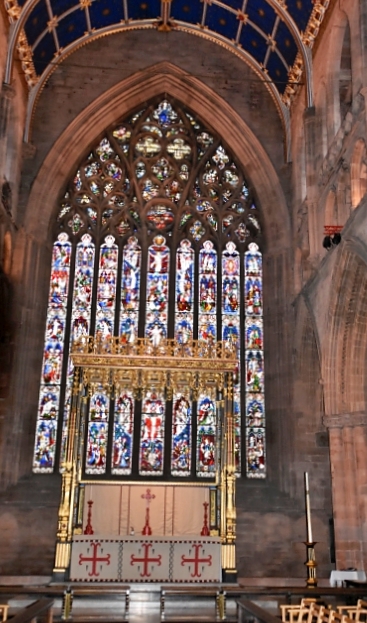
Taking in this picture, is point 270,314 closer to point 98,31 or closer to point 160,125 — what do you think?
point 160,125

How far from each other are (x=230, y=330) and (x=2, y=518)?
645cm

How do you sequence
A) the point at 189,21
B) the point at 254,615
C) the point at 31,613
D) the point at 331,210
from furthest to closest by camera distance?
1. the point at 189,21
2. the point at 331,210
3. the point at 254,615
4. the point at 31,613

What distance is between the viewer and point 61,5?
→ 51.5ft

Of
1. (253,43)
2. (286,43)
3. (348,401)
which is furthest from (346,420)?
(253,43)

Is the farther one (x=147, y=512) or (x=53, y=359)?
(x=53, y=359)

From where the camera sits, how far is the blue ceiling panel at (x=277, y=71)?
→ 53.6ft

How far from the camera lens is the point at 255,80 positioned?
16.8m

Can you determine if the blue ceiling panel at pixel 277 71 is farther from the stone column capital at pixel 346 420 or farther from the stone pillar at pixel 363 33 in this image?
the stone column capital at pixel 346 420

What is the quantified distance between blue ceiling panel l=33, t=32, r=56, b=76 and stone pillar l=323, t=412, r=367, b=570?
10.5 m

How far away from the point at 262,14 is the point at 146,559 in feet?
39.6

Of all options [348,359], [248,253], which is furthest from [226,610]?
[248,253]

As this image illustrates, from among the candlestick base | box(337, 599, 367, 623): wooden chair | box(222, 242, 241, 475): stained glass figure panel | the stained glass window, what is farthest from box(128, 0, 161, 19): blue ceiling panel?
box(337, 599, 367, 623): wooden chair

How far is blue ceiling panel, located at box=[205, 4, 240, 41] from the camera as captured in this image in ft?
54.4

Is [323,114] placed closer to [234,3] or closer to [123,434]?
[234,3]
